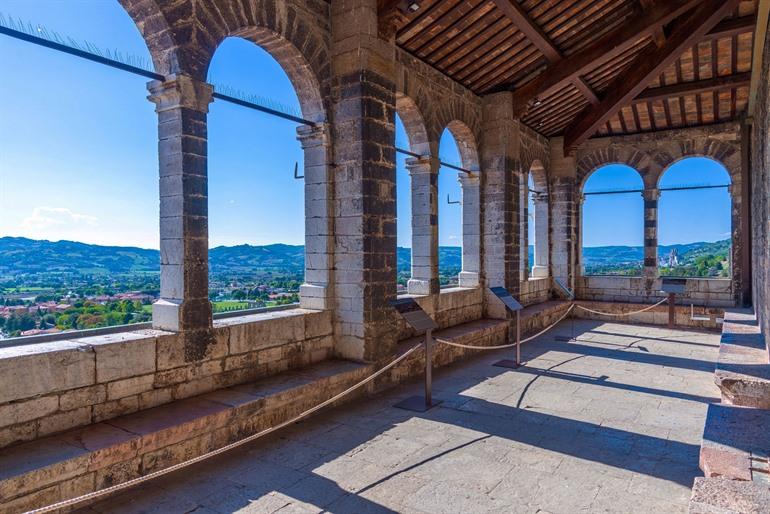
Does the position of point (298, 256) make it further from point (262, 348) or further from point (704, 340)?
point (704, 340)

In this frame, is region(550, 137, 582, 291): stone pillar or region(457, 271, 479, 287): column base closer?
region(457, 271, 479, 287): column base

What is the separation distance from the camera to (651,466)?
127 inches

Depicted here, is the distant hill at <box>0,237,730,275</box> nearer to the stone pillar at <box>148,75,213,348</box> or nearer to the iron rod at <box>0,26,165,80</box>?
the stone pillar at <box>148,75,213,348</box>

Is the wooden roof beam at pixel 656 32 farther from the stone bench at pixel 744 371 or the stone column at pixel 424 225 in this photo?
the stone bench at pixel 744 371

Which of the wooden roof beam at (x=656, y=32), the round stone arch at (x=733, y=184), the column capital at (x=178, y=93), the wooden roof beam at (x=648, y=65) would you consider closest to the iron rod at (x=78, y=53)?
the column capital at (x=178, y=93)

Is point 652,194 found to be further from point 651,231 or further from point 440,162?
point 440,162

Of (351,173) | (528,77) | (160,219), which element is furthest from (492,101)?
(160,219)

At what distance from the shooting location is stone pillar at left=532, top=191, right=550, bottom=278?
35.3 feet

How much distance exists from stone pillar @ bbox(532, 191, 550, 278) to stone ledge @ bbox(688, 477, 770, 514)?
29.5 ft

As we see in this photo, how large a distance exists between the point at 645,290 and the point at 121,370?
10.4m

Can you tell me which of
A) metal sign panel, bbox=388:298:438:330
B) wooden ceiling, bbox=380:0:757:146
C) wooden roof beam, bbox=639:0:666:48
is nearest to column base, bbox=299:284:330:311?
metal sign panel, bbox=388:298:438:330

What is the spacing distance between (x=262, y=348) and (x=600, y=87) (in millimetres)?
8042

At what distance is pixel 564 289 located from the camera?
1061 centimetres

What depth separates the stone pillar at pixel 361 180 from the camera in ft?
16.0
